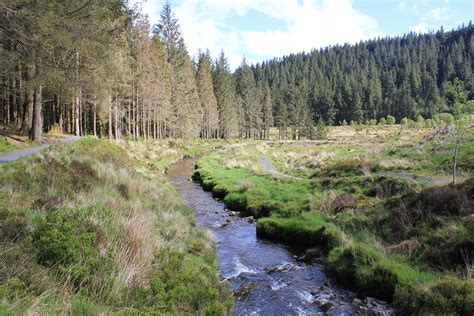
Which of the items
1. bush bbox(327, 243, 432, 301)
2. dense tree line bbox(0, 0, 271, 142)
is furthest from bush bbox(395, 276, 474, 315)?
dense tree line bbox(0, 0, 271, 142)

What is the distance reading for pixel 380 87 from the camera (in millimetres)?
131000

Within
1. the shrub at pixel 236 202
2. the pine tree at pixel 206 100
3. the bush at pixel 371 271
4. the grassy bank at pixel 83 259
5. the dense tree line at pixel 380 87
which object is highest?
the dense tree line at pixel 380 87

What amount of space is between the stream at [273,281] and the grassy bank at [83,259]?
1.16m

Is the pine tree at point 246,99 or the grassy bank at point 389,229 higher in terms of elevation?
the pine tree at point 246,99

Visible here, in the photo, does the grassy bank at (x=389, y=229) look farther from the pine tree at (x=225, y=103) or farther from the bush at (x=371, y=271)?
the pine tree at (x=225, y=103)

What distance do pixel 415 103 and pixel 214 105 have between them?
88428 millimetres

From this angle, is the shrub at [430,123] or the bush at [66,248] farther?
the shrub at [430,123]

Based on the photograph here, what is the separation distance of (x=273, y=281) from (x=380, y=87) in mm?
138657

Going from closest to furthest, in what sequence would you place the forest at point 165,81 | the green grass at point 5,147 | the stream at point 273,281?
the stream at point 273,281 < the forest at point 165,81 < the green grass at point 5,147

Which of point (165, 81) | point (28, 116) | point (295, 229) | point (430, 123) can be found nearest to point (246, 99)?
point (165, 81)

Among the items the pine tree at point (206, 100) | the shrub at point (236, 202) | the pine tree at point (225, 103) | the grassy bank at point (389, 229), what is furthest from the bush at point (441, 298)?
the pine tree at point (225, 103)

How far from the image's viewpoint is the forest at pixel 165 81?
11.3m

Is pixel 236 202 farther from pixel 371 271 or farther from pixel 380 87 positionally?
pixel 380 87

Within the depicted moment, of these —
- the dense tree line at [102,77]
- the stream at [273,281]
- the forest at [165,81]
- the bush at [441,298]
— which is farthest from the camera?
the forest at [165,81]
